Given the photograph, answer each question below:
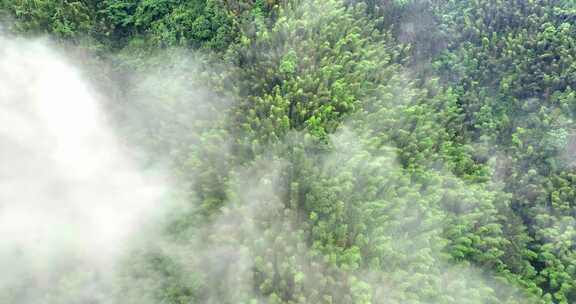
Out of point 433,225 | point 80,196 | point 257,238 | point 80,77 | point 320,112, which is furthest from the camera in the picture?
point 80,77

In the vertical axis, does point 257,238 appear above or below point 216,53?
below

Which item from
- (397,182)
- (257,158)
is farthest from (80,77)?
(397,182)

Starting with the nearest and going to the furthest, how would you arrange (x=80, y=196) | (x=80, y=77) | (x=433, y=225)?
(x=433, y=225) → (x=80, y=196) → (x=80, y=77)

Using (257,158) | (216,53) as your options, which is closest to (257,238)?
(257,158)

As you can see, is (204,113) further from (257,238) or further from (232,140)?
(257,238)

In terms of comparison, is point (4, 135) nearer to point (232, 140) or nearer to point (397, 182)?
point (232, 140)

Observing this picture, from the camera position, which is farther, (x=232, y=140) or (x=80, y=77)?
(x=80, y=77)

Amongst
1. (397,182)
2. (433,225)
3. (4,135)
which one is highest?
(4,135)
